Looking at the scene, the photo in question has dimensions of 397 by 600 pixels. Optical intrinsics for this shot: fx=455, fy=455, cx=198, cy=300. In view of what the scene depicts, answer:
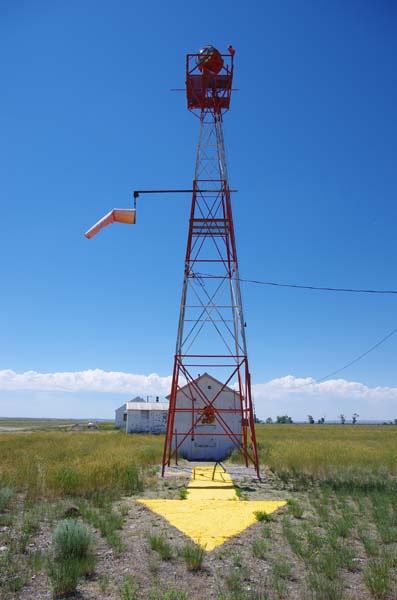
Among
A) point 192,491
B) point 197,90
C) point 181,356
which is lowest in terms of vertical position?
point 192,491

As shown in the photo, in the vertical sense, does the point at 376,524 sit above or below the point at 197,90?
below

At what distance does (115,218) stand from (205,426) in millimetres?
13427

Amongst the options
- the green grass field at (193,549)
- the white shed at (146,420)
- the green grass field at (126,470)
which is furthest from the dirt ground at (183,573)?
the white shed at (146,420)

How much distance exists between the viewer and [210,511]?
10758 millimetres

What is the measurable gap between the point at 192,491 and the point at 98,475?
295cm

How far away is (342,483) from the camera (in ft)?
48.4

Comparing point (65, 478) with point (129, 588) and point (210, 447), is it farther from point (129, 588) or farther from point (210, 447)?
point (210, 447)

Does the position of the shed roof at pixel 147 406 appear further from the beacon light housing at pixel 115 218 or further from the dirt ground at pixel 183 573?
the dirt ground at pixel 183 573

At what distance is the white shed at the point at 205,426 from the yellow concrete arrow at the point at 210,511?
25.9ft

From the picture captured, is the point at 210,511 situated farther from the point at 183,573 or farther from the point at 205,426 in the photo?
the point at 205,426

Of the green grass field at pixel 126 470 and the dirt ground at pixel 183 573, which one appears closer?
the dirt ground at pixel 183 573

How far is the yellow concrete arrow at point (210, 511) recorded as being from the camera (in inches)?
344

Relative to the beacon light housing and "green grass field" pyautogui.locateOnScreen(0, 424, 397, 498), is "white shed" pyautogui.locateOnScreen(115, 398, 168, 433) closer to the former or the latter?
"green grass field" pyautogui.locateOnScreen(0, 424, 397, 498)

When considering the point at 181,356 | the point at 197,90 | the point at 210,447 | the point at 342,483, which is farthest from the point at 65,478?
the point at 197,90
